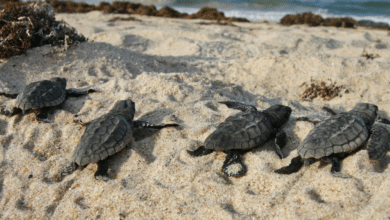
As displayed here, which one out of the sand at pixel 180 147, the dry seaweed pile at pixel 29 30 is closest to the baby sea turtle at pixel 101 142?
the sand at pixel 180 147

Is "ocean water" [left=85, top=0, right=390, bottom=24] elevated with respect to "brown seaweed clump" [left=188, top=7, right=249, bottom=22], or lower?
elevated

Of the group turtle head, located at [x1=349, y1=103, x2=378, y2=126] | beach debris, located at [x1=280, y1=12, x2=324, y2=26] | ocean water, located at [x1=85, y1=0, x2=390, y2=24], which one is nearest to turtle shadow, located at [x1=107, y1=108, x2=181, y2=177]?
turtle head, located at [x1=349, y1=103, x2=378, y2=126]

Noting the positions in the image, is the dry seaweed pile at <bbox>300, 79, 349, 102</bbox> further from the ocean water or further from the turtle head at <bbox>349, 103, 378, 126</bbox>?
the ocean water

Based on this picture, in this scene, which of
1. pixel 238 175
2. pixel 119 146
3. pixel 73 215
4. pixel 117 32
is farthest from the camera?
pixel 117 32

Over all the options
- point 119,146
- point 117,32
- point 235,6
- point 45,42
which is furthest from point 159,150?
point 235,6

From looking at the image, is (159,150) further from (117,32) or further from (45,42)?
(117,32)

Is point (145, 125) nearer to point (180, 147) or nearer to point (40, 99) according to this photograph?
point (180, 147)
